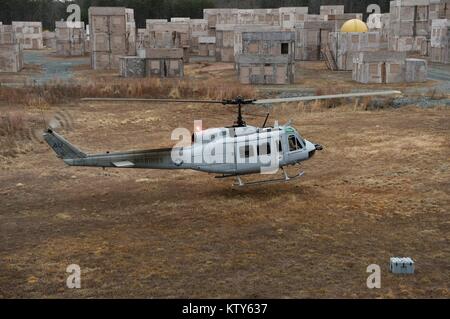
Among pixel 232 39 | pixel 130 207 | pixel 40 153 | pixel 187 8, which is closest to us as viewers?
pixel 130 207

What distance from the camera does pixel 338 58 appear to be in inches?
1821

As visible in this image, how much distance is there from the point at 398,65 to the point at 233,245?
2853 centimetres

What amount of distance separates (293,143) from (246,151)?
1448mm

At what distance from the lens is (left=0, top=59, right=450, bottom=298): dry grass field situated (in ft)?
32.4

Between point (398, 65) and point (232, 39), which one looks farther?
point (232, 39)

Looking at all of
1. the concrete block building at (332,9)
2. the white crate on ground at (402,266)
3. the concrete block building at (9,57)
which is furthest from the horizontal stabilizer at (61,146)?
the concrete block building at (332,9)

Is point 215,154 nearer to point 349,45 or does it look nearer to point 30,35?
point 349,45

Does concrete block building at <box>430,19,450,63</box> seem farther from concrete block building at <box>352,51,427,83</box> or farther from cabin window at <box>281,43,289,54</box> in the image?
cabin window at <box>281,43,289,54</box>

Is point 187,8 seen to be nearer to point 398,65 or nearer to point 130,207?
point 398,65

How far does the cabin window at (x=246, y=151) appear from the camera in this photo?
47.3ft

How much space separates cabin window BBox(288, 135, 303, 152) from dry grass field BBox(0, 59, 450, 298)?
1369mm

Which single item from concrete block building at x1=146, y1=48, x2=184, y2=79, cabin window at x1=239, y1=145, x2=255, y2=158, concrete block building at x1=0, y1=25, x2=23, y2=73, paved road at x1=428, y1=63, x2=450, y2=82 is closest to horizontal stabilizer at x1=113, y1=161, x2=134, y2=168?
cabin window at x1=239, y1=145, x2=255, y2=158

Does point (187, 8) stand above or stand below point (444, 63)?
above

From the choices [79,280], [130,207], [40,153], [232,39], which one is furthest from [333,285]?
[232,39]
